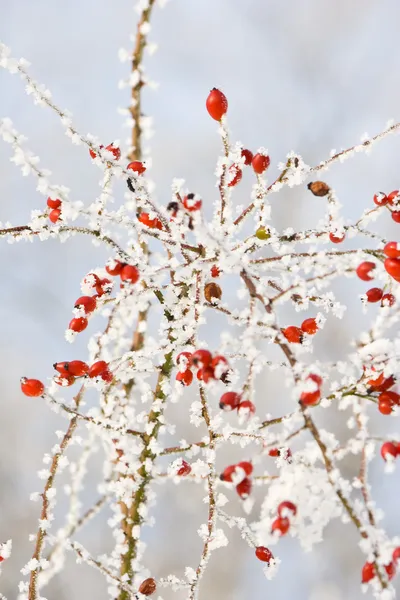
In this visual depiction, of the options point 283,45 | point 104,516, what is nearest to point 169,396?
point 104,516

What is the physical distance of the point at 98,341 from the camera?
65 centimetres

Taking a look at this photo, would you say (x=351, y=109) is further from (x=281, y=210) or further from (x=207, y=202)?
(x=207, y=202)

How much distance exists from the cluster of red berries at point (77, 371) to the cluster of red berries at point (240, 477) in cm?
21

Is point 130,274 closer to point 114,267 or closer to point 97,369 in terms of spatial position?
point 114,267

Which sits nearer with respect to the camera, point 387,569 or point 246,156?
point 387,569

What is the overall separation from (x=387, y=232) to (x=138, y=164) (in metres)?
1.23

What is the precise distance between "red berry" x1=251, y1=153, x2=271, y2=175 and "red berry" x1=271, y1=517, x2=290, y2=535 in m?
0.35

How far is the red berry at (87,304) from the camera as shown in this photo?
538 millimetres

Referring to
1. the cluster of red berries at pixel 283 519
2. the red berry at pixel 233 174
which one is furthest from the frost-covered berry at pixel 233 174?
the cluster of red berries at pixel 283 519

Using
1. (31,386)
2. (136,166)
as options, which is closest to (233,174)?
(136,166)

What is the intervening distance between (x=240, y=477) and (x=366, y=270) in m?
0.20

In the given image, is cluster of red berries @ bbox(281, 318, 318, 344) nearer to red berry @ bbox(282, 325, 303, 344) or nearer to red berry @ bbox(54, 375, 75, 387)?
red berry @ bbox(282, 325, 303, 344)

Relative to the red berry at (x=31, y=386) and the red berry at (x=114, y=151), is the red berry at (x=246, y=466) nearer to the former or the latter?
the red berry at (x=31, y=386)

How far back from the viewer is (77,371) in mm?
543
